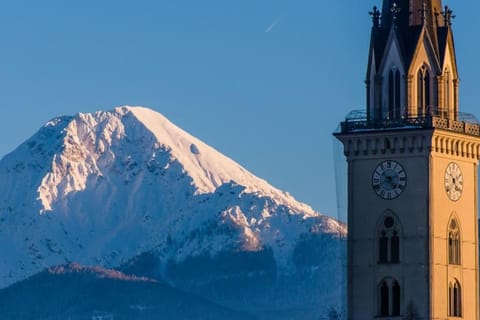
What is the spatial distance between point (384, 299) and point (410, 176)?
6.24 m

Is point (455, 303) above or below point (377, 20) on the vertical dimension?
below

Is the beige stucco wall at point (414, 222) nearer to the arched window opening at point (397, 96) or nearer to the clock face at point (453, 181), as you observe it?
the clock face at point (453, 181)

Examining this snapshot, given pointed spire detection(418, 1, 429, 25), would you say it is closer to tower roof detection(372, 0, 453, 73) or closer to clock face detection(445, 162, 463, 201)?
tower roof detection(372, 0, 453, 73)

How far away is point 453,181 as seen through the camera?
14375 cm

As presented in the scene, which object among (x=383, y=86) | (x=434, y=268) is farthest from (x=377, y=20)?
(x=434, y=268)

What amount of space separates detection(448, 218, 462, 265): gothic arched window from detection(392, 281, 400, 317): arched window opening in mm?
3048

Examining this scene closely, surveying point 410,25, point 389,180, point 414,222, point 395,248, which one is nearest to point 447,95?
point 410,25

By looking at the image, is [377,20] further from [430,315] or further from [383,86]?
Result: [430,315]

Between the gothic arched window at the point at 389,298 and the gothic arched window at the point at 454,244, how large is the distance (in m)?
3.15

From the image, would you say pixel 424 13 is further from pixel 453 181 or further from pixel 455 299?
pixel 455 299

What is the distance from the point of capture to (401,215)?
14250 cm

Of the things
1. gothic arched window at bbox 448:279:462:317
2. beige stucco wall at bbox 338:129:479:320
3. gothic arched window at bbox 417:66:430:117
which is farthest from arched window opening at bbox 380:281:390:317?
gothic arched window at bbox 417:66:430:117

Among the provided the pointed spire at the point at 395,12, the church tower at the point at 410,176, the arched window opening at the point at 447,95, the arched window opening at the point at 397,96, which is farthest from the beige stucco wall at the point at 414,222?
the pointed spire at the point at 395,12

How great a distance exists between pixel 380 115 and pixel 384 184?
3469mm
